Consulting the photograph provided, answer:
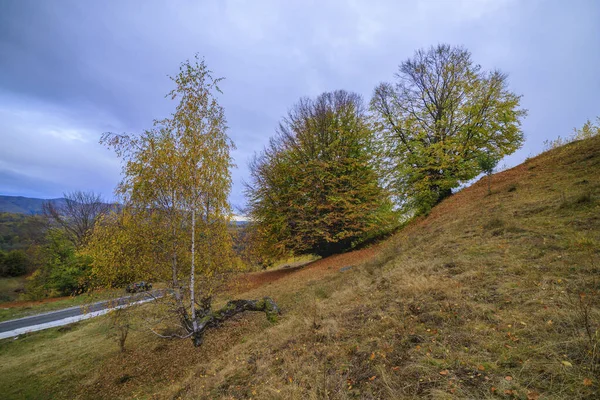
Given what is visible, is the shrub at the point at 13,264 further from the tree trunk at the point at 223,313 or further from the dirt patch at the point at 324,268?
the tree trunk at the point at 223,313

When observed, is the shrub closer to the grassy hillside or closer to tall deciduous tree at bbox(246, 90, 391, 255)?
the grassy hillside

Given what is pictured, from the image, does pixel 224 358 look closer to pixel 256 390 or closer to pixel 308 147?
pixel 256 390

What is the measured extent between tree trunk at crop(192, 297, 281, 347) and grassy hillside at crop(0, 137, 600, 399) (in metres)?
0.34

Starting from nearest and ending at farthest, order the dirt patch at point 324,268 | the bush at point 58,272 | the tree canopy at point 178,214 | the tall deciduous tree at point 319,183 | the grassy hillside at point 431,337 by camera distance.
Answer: the grassy hillside at point 431,337, the tree canopy at point 178,214, the dirt patch at point 324,268, the tall deciduous tree at point 319,183, the bush at point 58,272

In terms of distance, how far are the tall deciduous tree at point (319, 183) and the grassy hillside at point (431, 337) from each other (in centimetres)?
625

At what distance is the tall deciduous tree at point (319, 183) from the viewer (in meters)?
16.0

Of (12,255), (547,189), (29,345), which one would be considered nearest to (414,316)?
(547,189)

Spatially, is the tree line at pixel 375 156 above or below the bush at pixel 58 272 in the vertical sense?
above

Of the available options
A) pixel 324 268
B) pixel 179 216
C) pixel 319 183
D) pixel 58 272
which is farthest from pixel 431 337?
pixel 58 272

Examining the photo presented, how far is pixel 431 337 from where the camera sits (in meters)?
3.87

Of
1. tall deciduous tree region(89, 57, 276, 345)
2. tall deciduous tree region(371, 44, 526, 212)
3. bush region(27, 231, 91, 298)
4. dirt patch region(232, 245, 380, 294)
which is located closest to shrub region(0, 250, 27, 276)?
bush region(27, 231, 91, 298)

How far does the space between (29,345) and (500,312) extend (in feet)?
59.9

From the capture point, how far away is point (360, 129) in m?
17.1

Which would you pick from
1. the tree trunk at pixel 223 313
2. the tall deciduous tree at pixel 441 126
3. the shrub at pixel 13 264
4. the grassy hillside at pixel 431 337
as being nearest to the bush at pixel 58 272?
the shrub at pixel 13 264
